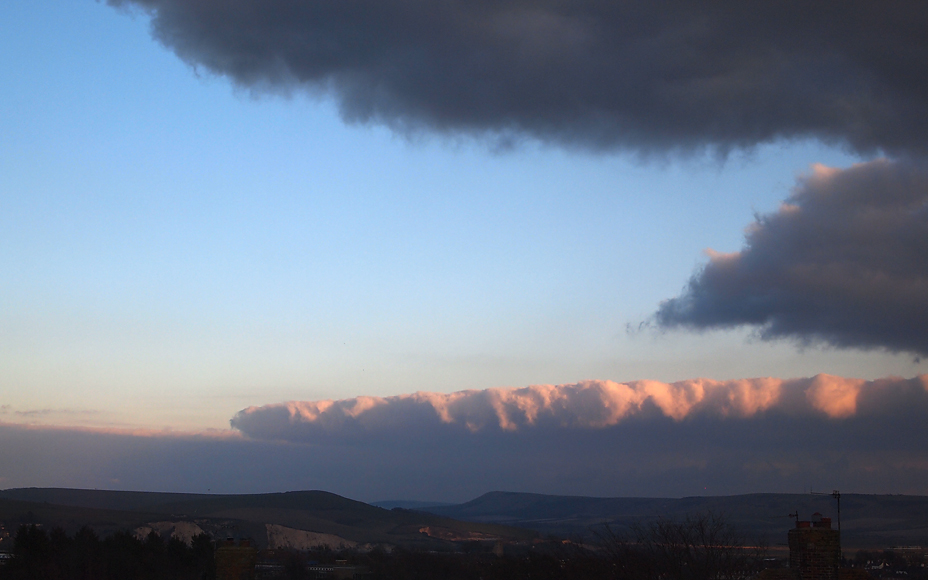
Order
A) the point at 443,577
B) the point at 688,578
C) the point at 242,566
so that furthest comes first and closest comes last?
1. the point at 443,577
2. the point at 688,578
3. the point at 242,566

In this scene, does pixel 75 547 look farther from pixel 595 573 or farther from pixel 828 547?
pixel 828 547

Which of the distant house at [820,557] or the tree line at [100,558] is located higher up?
the distant house at [820,557]

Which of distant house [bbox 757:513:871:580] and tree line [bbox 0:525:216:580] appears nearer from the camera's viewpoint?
distant house [bbox 757:513:871:580]

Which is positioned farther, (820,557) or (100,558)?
(100,558)

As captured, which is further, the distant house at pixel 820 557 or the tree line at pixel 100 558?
the tree line at pixel 100 558

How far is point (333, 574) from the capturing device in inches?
4299

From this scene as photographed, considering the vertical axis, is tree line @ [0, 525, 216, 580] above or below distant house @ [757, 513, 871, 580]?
below

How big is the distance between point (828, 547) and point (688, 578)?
15034 mm

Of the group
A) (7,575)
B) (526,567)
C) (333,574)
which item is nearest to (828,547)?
(7,575)

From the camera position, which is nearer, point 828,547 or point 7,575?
point 828,547

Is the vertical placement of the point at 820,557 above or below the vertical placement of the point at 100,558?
above

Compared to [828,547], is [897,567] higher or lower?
lower

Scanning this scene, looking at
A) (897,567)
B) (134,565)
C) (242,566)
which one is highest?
(242,566)

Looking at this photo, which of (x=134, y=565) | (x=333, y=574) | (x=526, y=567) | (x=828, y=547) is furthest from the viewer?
(x=333, y=574)
